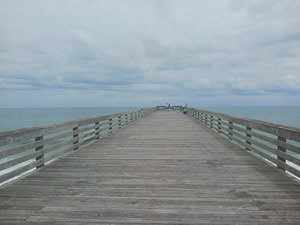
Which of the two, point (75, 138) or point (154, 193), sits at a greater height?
point (75, 138)

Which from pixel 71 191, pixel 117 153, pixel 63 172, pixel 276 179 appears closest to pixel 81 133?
pixel 117 153

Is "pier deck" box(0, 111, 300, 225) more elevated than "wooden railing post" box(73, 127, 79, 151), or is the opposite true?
"wooden railing post" box(73, 127, 79, 151)

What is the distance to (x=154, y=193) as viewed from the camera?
358 cm

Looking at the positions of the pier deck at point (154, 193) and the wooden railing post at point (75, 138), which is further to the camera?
the wooden railing post at point (75, 138)

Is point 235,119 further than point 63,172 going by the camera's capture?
Yes

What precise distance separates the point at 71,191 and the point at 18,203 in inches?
31.3

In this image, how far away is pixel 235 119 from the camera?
26.2 ft

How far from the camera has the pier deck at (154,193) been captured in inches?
113

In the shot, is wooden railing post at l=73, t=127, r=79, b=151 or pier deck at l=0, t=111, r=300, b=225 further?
wooden railing post at l=73, t=127, r=79, b=151

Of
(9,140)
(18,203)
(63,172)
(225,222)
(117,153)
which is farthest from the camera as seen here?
(117,153)

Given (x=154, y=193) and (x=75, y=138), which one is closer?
(x=154, y=193)

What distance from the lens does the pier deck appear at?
9.45 ft

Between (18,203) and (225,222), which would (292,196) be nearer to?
(225,222)

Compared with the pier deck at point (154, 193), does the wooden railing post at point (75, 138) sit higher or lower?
higher
